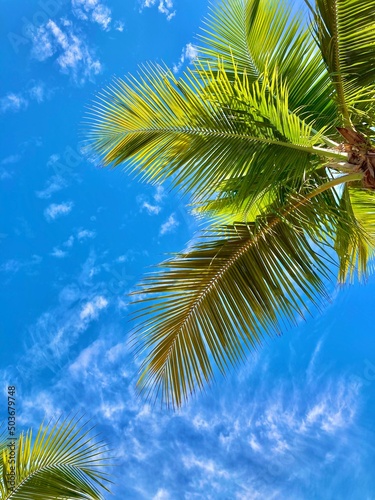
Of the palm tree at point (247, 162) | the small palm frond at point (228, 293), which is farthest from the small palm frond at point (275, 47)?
the small palm frond at point (228, 293)

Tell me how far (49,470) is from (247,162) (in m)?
3.87

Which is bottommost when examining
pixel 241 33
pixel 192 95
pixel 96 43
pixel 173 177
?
pixel 173 177

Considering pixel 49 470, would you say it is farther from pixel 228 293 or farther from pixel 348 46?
pixel 348 46

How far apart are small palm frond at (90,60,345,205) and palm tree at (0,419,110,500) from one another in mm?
2999

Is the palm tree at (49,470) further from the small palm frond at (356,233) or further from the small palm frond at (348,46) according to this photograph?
the small palm frond at (348,46)

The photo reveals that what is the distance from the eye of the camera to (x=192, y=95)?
19.8 feet

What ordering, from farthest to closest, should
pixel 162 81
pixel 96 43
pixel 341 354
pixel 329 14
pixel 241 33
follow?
1. pixel 341 354
2. pixel 96 43
3. pixel 241 33
4. pixel 162 81
5. pixel 329 14

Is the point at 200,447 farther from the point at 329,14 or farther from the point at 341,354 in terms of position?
the point at 329,14

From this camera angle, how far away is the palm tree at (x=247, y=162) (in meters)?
5.83

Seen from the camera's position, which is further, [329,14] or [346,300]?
[346,300]

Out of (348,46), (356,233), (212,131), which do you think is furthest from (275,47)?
(356,233)

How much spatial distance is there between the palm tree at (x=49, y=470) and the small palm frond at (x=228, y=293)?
1017 mm

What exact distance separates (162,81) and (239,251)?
6.77 ft

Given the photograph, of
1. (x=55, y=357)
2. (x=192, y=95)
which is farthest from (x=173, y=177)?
(x=55, y=357)
